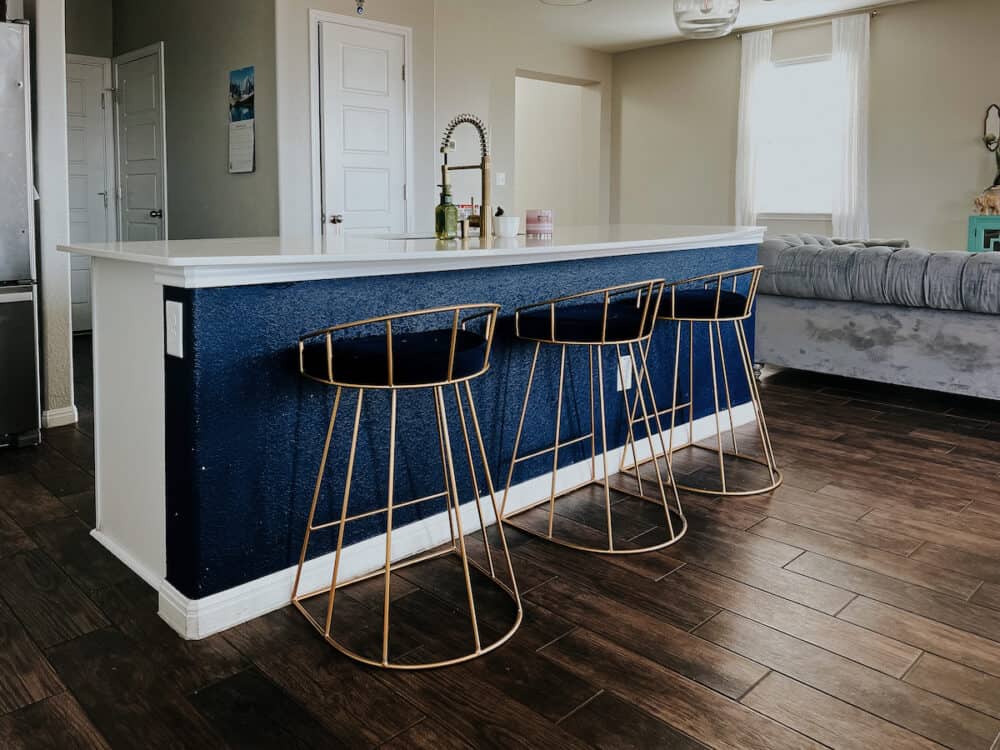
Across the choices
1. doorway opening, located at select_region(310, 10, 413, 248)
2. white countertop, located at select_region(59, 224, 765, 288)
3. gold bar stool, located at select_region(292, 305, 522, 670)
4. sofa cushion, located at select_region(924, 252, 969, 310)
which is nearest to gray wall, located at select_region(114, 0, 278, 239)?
doorway opening, located at select_region(310, 10, 413, 248)

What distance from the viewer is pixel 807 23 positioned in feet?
26.5

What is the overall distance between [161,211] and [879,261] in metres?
4.96

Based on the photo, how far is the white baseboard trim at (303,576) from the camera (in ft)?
7.23

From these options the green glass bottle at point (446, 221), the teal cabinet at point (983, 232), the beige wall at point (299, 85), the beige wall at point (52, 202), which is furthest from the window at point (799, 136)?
the beige wall at point (52, 202)

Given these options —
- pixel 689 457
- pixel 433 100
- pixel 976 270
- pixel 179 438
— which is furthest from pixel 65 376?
pixel 976 270

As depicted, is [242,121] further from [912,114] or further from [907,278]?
[912,114]

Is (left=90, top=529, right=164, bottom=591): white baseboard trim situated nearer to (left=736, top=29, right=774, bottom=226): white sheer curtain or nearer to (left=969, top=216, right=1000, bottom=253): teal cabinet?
(left=969, top=216, right=1000, bottom=253): teal cabinet

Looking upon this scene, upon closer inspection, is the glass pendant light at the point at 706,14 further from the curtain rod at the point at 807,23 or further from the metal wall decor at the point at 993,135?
the curtain rod at the point at 807,23

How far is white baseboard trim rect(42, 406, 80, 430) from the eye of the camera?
4180 millimetres

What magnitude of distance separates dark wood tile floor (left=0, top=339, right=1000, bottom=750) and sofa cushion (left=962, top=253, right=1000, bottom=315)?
140 centimetres

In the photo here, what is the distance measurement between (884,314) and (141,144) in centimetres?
539

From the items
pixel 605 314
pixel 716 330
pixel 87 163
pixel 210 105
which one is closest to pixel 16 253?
pixel 210 105

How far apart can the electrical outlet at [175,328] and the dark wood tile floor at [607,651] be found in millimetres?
716

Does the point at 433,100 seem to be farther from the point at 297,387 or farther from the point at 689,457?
the point at 297,387
